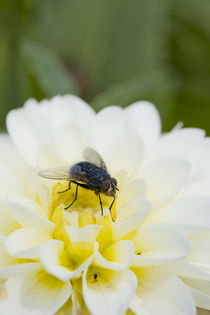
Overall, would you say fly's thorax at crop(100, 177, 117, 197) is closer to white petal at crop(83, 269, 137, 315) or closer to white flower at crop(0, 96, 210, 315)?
white flower at crop(0, 96, 210, 315)

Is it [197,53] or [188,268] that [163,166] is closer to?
[188,268]

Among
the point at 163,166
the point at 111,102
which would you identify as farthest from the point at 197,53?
the point at 163,166

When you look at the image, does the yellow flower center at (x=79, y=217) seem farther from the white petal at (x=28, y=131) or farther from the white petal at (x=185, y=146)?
the white petal at (x=185, y=146)

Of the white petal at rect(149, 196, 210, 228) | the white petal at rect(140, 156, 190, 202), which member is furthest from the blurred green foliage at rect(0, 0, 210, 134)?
the white petal at rect(149, 196, 210, 228)

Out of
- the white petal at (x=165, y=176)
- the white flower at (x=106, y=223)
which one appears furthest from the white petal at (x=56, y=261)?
the white petal at (x=165, y=176)

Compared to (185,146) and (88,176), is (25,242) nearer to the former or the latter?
(88,176)
